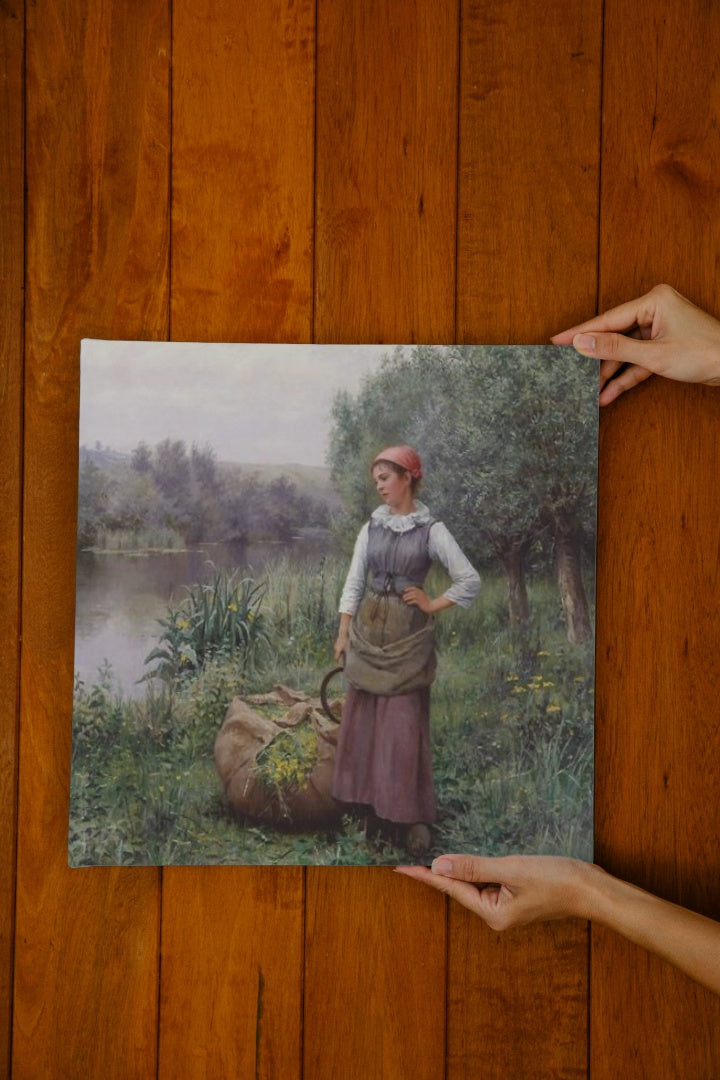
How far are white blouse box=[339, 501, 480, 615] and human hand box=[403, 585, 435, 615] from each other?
2 cm

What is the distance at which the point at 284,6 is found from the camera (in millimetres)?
751

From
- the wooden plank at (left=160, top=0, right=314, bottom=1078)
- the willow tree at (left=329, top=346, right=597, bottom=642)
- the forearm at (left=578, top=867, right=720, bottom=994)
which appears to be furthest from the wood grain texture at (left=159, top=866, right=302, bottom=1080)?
the willow tree at (left=329, top=346, right=597, bottom=642)

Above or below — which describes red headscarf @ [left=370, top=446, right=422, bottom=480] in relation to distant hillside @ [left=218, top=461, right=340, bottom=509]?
above

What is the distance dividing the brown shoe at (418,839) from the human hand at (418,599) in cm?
20

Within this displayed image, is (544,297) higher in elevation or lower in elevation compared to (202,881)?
higher

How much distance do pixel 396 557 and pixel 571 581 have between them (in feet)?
0.55

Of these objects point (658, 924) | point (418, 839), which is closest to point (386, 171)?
point (418, 839)

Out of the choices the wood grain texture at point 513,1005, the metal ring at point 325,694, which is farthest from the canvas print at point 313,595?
the wood grain texture at point 513,1005

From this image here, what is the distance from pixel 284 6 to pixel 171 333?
324mm

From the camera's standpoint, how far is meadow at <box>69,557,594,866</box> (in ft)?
2.43

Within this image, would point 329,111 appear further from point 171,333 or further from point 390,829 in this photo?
point 390,829

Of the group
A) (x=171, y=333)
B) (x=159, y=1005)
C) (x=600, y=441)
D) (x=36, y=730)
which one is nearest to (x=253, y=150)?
(x=171, y=333)

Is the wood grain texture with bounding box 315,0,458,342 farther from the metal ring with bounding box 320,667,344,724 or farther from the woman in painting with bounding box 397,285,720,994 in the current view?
the metal ring with bounding box 320,667,344,724

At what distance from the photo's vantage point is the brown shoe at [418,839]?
74 centimetres
